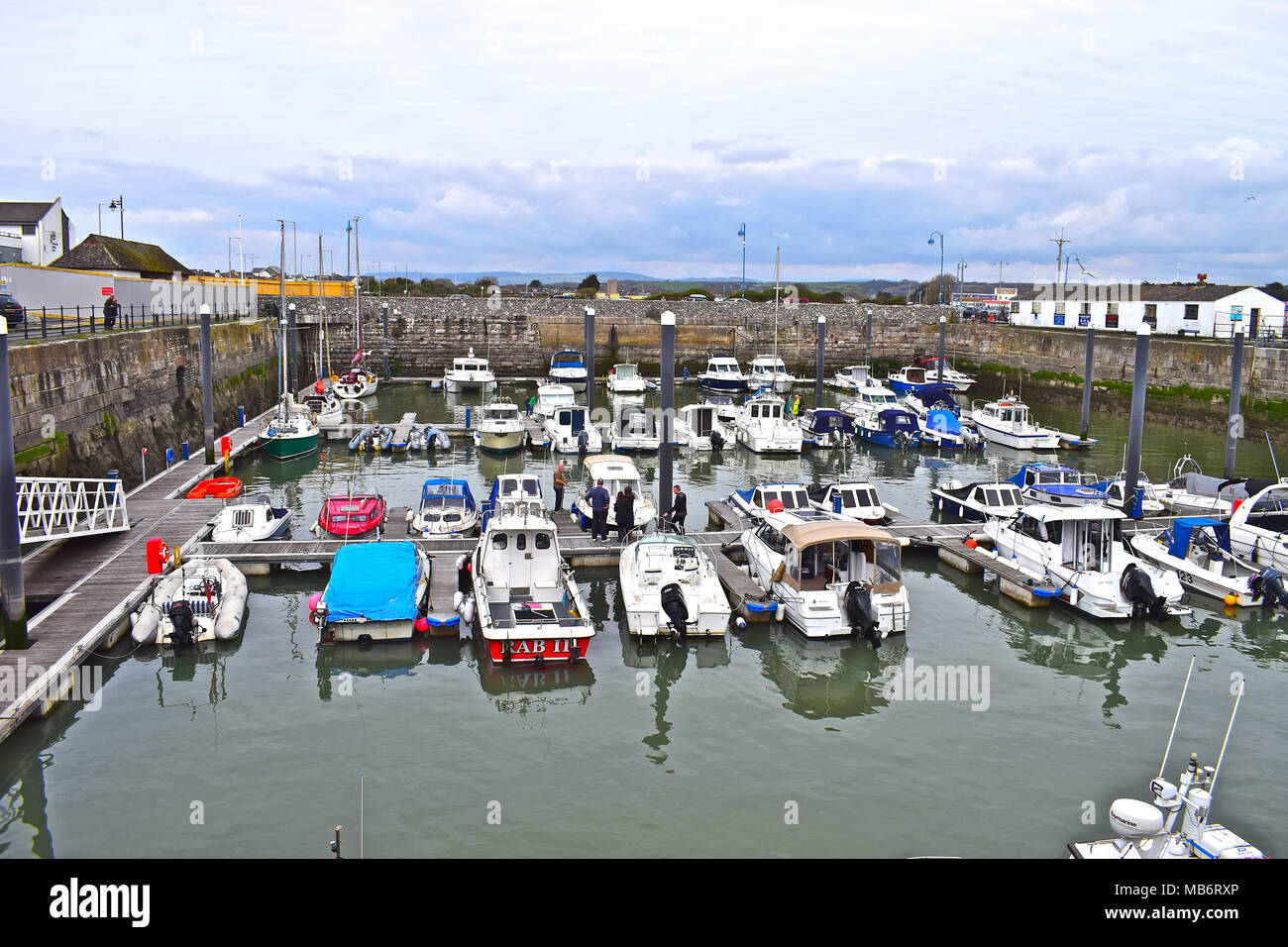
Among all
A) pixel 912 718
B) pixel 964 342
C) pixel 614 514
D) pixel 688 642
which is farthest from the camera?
pixel 964 342

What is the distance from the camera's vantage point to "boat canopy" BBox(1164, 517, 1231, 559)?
2092 cm

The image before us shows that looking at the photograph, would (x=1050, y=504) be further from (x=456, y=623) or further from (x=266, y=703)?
(x=266, y=703)

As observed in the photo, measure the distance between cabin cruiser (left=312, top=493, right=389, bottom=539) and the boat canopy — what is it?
17540 millimetres

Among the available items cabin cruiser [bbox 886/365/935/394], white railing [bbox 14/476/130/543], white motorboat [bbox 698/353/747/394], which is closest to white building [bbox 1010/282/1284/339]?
cabin cruiser [bbox 886/365/935/394]

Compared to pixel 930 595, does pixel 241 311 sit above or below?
above

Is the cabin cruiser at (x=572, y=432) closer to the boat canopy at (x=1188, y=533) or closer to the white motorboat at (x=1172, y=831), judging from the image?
the boat canopy at (x=1188, y=533)

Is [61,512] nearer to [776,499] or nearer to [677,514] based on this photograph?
[677,514]

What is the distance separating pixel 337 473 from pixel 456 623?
17661 millimetres

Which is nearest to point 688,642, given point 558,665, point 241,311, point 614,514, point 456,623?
point 558,665

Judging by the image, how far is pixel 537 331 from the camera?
66.6 m

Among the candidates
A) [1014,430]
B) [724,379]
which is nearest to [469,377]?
[724,379]

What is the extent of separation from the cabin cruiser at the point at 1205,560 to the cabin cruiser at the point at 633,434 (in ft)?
58.7

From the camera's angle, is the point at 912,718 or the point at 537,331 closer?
the point at 912,718

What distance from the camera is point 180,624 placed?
1605 centimetres
